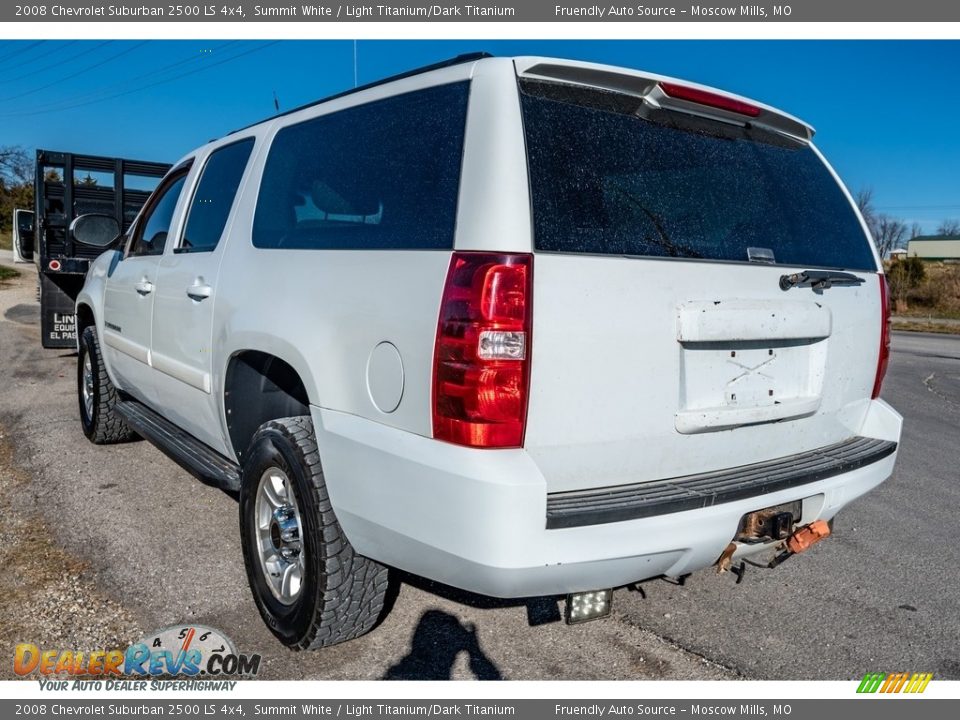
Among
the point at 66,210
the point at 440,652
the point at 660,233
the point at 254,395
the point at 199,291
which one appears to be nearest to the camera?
the point at 660,233

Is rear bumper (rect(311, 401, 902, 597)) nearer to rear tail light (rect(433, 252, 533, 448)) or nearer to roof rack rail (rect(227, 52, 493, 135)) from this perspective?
rear tail light (rect(433, 252, 533, 448))

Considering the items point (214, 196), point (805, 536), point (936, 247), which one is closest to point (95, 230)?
point (214, 196)

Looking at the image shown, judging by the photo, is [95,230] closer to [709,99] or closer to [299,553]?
[299,553]

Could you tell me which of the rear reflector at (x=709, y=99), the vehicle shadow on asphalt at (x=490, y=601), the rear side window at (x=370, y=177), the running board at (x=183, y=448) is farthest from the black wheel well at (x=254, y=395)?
the rear reflector at (x=709, y=99)

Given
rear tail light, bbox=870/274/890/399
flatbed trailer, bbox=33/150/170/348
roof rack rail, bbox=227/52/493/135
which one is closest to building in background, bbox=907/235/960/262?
flatbed trailer, bbox=33/150/170/348

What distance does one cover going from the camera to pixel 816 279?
2693 millimetres

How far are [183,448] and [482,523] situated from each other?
2383 millimetres

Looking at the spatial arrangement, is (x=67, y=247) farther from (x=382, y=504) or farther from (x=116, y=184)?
(x=382, y=504)

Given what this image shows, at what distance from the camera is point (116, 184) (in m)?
9.73

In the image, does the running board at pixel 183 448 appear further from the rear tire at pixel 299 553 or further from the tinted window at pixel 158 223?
the tinted window at pixel 158 223

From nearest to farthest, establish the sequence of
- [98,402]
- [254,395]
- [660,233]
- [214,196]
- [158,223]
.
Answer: [660,233]
[254,395]
[214,196]
[158,223]
[98,402]

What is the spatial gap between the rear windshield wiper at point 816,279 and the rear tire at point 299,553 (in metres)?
1.80

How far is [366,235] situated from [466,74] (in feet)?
2.07

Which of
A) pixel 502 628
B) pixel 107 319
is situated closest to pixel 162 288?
pixel 107 319
